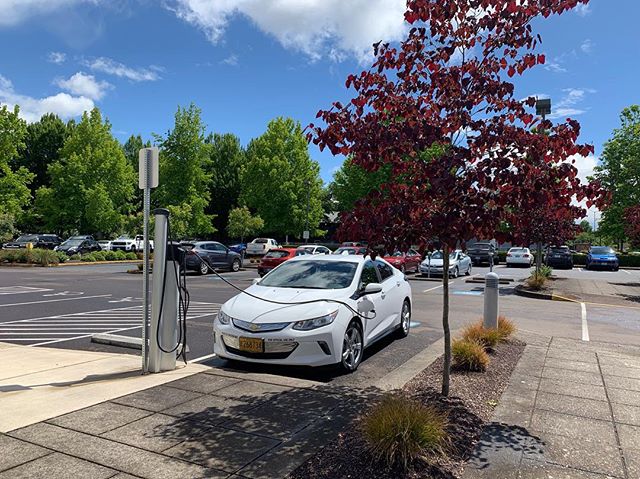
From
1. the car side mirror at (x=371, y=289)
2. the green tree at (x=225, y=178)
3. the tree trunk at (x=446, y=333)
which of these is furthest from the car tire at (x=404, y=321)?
the green tree at (x=225, y=178)

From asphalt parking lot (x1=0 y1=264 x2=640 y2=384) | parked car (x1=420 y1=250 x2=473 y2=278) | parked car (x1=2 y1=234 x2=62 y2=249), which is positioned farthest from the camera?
parked car (x1=2 y1=234 x2=62 y2=249)

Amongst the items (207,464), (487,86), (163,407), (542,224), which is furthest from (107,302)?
(542,224)

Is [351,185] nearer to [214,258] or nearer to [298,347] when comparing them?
[214,258]

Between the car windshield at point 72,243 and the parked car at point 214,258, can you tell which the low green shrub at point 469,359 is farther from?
the car windshield at point 72,243

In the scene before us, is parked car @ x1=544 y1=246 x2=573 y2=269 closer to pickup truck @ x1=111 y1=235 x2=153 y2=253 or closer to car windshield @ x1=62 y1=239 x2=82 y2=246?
pickup truck @ x1=111 y1=235 x2=153 y2=253

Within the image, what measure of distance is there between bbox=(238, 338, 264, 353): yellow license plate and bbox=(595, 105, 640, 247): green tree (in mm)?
42727

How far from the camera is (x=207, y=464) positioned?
340 centimetres

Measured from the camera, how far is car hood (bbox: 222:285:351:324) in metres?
6.01

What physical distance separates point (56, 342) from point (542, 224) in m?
16.5

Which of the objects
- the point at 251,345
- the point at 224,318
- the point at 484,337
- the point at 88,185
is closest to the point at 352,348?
the point at 251,345

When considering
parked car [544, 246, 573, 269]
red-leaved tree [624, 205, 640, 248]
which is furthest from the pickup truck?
red-leaved tree [624, 205, 640, 248]

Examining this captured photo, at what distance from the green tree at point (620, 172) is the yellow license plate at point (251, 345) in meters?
42.7

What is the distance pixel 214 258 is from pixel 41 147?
4198 cm

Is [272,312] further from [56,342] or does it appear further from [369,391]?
[56,342]
